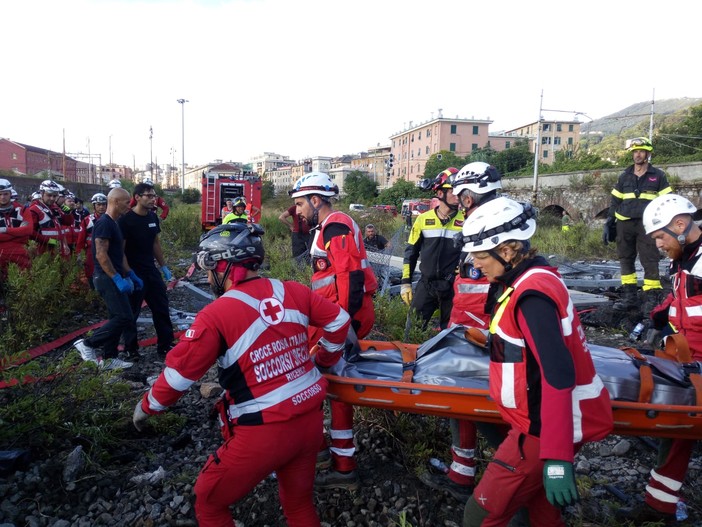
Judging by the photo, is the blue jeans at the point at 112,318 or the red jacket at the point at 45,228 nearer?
the blue jeans at the point at 112,318

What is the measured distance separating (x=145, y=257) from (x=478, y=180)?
144 inches

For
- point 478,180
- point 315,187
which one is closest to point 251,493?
point 315,187

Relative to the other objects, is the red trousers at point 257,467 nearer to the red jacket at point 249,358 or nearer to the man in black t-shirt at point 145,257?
the red jacket at point 249,358

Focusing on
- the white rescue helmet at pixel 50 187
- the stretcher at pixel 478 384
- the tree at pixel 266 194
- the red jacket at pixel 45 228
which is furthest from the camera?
the tree at pixel 266 194

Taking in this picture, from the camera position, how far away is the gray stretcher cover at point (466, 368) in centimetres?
248

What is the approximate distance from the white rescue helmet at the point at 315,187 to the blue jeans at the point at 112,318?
250 cm

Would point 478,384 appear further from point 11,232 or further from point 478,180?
point 11,232

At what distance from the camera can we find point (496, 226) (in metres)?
2.11

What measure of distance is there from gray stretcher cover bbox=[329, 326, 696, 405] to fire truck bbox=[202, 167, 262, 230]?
14.1m

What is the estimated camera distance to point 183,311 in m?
7.68

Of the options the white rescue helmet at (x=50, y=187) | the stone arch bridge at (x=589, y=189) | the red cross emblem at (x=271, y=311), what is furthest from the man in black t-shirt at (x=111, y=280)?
the stone arch bridge at (x=589, y=189)

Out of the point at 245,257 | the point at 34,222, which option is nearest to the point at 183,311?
the point at 34,222

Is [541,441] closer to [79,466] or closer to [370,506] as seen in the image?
[370,506]

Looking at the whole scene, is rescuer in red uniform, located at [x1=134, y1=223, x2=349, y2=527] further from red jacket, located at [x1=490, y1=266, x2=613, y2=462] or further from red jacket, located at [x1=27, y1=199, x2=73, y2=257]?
red jacket, located at [x1=27, y1=199, x2=73, y2=257]
